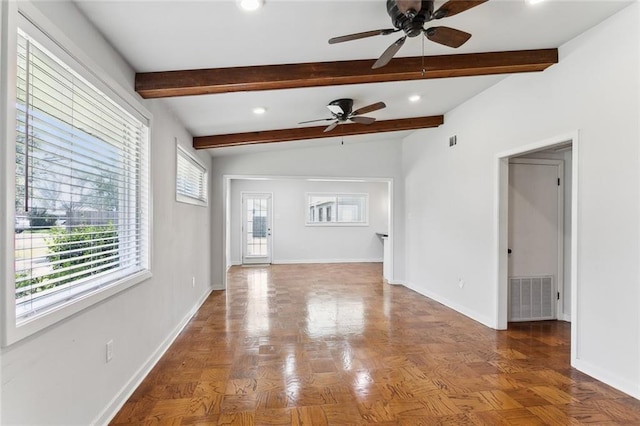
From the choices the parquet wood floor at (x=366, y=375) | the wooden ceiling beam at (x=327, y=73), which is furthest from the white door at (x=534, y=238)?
the wooden ceiling beam at (x=327, y=73)

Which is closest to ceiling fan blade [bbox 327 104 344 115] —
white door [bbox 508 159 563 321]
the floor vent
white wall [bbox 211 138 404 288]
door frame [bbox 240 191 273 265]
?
white wall [bbox 211 138 404 288]

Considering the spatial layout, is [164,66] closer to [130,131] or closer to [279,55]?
[130,131]

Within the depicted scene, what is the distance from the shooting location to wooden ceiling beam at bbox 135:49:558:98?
2693mm

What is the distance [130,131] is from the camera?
2.61 meters

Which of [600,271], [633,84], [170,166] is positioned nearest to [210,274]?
[170,166]

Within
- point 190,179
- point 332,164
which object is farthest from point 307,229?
point 190,179

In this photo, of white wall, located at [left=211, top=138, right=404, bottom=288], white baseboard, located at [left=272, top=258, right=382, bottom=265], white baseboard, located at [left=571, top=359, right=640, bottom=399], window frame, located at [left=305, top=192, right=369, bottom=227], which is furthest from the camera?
window frame, located at [left=305, top=192, right=369, bottom=227]

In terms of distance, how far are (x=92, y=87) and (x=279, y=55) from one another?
1316 millimetres

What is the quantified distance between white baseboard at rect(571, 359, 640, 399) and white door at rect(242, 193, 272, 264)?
23.2 feet

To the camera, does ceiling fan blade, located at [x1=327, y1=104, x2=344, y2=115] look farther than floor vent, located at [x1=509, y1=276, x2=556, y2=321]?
No

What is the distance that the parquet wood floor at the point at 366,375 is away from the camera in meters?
2.18

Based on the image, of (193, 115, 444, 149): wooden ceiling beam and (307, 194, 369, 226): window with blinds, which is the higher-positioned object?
(193, 115, 444, 149): wooden ceiling beam

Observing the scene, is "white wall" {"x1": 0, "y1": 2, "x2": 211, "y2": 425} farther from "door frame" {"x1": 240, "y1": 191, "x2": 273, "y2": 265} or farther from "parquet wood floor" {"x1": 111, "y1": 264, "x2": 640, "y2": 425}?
"door frame" {"x1": 240, "y1": 191, "x2": 273, "y2": 265}

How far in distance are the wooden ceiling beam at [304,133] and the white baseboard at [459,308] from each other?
2653mm
